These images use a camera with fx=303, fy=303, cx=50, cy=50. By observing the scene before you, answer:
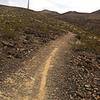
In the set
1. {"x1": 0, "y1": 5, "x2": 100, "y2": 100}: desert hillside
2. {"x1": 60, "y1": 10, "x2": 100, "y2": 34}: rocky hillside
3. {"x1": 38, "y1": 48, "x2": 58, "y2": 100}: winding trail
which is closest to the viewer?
{"x1": 38, "y1": 48, "x2": 58, "y2": 100}: winding trail

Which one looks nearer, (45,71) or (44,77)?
(44,77)

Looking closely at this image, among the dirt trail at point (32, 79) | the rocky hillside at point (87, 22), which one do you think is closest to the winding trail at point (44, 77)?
the dirt trail at point (32, 79)

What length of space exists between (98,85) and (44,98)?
411 cm

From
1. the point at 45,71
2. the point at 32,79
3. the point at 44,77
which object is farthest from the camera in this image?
the point at 45,71

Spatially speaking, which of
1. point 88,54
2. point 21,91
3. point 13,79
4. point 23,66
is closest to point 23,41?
point 88,54

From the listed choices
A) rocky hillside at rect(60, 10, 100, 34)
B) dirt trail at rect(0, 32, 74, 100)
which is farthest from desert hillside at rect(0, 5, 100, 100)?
rocky hillside at rect(60, 10, 100, 34)

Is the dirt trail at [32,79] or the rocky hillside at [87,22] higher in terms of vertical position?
the dirt trail at [32,79]

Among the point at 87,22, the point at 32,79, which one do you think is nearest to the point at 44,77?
the point at 32,79

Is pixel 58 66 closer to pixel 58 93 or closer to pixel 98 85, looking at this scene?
pixel 98 85

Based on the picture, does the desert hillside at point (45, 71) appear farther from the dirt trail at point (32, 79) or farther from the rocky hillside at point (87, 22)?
the rocky hillside at point (87, 22)

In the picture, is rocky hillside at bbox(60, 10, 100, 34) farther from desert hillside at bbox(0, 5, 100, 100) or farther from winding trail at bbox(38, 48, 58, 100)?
winding trail at bbox(38, 48, 58, 100)

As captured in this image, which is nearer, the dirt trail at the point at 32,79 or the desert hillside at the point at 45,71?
the dirt trail at the point at 32,79

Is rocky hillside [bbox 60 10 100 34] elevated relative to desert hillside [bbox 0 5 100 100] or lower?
lower

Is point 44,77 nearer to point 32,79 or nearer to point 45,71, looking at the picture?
point 32,79
